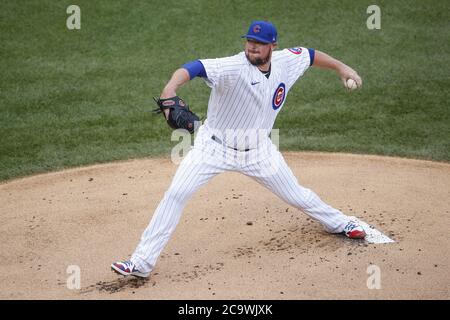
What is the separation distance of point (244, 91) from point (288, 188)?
962 millimetres

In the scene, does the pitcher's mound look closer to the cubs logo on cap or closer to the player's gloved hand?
the player's gloved hand

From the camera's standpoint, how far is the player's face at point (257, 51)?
5.54 metres

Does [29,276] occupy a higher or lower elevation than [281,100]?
lower

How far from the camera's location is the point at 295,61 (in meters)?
5.98

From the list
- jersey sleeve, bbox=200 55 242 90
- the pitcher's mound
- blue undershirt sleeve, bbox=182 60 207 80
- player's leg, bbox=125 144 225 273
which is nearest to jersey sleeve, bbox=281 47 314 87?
jersey sleeve, bbox=200 55 242 90

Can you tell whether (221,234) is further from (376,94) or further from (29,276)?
(376,94)

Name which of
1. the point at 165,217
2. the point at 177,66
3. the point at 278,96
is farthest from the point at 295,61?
the point at 177,66

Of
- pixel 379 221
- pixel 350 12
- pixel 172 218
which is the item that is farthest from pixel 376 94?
pixel 172 218

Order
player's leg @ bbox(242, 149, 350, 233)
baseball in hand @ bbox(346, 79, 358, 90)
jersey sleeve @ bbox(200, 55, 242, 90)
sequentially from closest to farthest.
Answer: jersey sleeve @ bbox(200, 55, 242, 90) < player's leg @ bbox(242, 149, 350, 233) < baseball in hand @ bbox(346, 79, 358, 90)

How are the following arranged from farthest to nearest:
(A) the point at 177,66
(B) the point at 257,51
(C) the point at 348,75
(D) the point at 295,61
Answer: (A) the point at 177,66 < (C) the point at 348,75 < (D) the point at 295,61 < (B) the point at 257,51

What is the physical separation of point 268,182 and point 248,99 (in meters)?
0.76

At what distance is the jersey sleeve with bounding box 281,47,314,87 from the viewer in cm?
593

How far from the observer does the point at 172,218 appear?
18.4 feet

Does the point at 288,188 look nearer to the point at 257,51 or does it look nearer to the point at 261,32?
the point at 257,51
